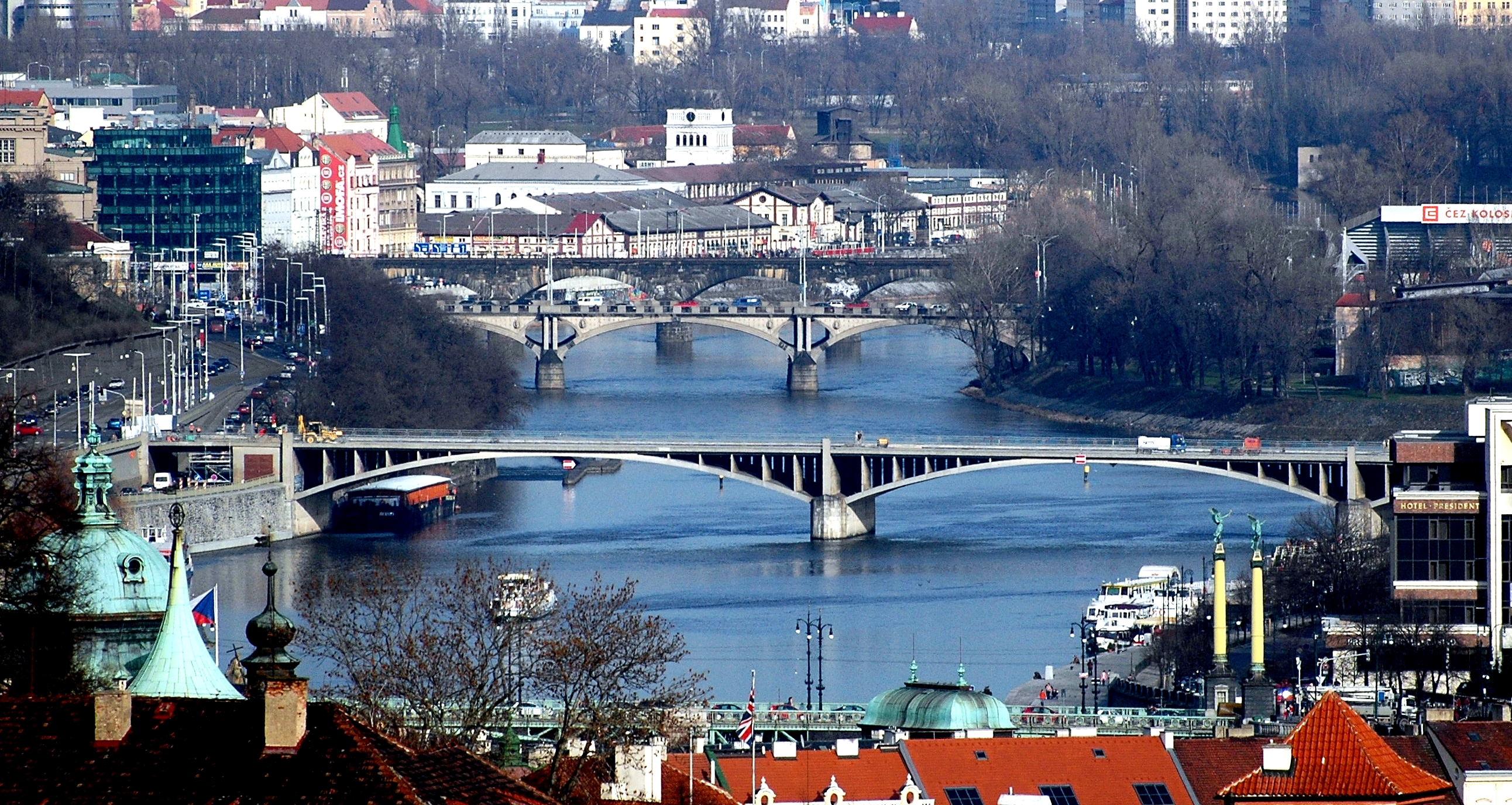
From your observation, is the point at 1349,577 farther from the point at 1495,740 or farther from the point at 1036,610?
the point at 1495,740

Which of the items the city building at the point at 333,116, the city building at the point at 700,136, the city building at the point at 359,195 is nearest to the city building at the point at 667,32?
the city building at the point at 700,136

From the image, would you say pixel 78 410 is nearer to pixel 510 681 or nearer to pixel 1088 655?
pixel 1088 655

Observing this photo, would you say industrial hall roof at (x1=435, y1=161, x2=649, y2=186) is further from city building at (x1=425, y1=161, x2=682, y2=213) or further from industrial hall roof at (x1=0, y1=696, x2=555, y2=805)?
industrial hall roof at (x1=0, y1=696, x2=555, y2=805)

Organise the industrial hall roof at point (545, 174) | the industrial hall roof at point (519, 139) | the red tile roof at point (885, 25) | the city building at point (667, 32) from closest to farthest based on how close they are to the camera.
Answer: the industrial hall roof at point (545, 174) < the industrial hall roof at point (519, 139) < the city building at point (667, 32) < the red tile roof at point (885, 25)

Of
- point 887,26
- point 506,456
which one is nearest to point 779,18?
point 887,26

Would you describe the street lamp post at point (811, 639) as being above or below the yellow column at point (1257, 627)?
below

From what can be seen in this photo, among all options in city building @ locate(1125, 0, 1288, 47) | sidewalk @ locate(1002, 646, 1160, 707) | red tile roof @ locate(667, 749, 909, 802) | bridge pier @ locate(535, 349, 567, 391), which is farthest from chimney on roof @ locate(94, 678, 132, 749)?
city building @ locate(1125, 0, 1288, 47)

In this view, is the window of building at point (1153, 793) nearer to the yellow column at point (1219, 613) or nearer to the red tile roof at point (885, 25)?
the yellow column at point (1219, 613)
